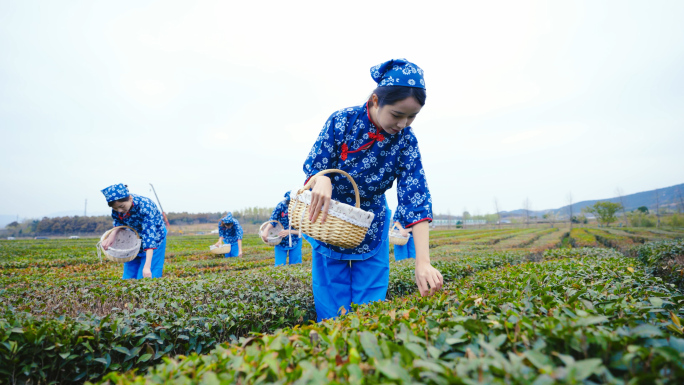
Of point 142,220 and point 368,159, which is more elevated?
point 368,159

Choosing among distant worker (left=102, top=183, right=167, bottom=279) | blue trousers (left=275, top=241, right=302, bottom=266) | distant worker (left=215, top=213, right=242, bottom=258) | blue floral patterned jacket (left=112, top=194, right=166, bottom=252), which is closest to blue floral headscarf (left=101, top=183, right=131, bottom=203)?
distant worker (left=102, top=183, right=167, bottom=279)

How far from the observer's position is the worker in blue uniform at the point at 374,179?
1808 millimetres

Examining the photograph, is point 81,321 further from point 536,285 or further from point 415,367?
point 536,285

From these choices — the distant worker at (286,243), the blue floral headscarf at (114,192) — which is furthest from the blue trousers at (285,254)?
the blue floral headscarf at (114,192)

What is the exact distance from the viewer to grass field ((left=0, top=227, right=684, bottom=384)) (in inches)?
30.7

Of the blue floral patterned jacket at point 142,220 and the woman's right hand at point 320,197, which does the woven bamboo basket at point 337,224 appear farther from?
the blue floral patterned jacket at point 142,220

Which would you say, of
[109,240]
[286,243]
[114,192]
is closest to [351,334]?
[114,192]

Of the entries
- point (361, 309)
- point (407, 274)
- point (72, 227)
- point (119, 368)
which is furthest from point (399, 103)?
point (72, 227)

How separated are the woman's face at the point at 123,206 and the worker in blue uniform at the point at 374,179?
9.80 ft

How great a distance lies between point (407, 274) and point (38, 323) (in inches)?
145

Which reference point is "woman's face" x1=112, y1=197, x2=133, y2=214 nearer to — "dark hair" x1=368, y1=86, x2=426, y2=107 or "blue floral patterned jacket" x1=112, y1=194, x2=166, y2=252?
"blue floral patterned jacket" x1=112, y1=194, x2=166, y2=252

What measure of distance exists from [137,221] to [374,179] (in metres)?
3.73

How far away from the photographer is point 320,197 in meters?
1.76

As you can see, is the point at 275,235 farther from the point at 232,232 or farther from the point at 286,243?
the point at 232,232
